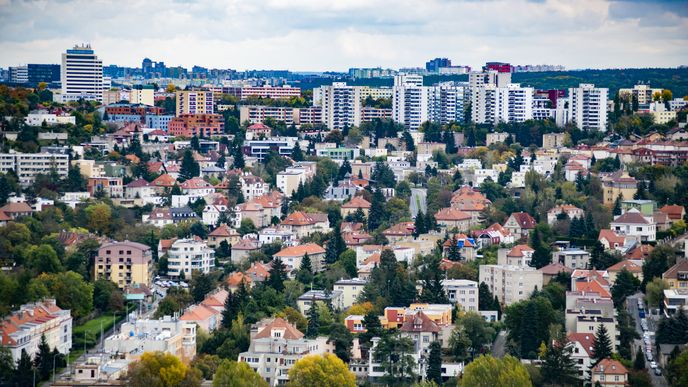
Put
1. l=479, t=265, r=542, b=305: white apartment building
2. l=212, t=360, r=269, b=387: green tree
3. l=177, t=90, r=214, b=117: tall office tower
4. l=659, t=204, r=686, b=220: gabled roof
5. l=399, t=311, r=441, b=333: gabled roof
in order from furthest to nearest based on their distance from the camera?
l=177, t=90, r=214, b=117: tall office tower < l=659, t=204, r=686, b=220: gabled roof < l=479, t=265, r=542, b=305: white apartment building < l=399, t=311, r=441, b=333: gabled roof < l=212, t=360, r=269, b=387: green tree

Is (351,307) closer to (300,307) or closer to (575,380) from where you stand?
(300,307)

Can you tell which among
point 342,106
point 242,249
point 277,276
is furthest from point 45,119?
point 277,276

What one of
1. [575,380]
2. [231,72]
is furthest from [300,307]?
Answer: [231,72]

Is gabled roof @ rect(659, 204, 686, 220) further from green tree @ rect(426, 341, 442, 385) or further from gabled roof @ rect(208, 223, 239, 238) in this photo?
green tree @ rect(426, 341, 442, 385)

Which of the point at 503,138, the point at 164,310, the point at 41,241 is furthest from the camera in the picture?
the point at 503,138

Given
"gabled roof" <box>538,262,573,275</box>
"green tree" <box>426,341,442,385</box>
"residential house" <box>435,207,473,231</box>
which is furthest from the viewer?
"residential house" <box>435,207,473,231</box>

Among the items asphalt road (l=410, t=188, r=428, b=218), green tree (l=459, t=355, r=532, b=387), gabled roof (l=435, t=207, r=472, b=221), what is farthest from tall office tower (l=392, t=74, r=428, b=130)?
green tree (l=459, t=355, r=532, b=387)
